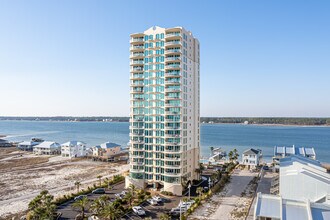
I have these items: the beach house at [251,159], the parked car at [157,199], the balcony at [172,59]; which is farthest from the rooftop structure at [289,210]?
the beach house at [251,159]

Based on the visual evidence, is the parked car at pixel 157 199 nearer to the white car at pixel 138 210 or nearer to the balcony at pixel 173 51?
the white car at pixel 138 210

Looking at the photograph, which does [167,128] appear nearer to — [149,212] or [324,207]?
[149,212]

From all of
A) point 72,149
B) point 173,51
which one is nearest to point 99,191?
point 173,51

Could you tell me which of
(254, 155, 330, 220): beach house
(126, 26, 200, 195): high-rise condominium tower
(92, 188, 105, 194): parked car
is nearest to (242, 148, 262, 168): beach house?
(126, 26, 200, 195): high-rise condominium tower

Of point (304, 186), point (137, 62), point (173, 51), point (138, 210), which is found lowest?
point (138, 210)

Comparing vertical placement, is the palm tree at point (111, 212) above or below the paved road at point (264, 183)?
above

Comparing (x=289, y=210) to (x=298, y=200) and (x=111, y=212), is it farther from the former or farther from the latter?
(x=111, y=212)

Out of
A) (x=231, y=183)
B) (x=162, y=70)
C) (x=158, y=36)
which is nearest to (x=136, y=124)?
(x=162, y=70)
